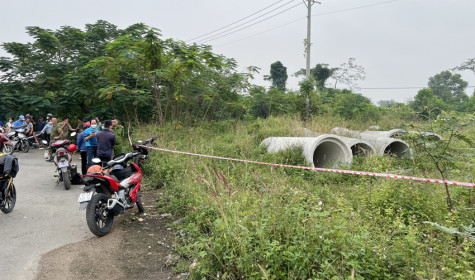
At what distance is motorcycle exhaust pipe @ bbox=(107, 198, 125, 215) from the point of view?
409cm

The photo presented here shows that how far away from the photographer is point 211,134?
10.2 meters

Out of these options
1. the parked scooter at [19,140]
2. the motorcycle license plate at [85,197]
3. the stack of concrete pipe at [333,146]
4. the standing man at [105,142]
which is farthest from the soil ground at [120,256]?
the parked scooter at [19,140]

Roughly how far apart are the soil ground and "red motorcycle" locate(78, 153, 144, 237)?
23 centimetres

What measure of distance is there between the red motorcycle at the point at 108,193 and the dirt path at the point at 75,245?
0.23 meters

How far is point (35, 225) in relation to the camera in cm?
433

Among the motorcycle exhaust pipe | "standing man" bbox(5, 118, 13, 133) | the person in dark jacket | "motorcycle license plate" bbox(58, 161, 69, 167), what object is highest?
"standing man" bbox(5, 118, 13, 133)

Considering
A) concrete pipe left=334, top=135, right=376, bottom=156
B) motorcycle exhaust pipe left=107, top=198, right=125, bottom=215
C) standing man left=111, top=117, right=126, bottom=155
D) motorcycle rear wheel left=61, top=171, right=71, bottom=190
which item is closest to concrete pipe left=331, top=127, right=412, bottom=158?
concrete pipe left=334, top=135, right=376, bottom=156

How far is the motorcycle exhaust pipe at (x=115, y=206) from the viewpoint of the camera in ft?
13.4

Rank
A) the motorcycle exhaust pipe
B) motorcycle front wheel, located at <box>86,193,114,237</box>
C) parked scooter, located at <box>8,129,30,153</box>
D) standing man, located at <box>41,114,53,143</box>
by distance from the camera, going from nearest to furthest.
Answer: motorcycle front wheel, located at <box>86,193,114,237</box>, the motorcycle exhaust pipe, standing man, located at <box>41,114,53,143</box>, parked scooter, located at <box>8,129,30,153</box>

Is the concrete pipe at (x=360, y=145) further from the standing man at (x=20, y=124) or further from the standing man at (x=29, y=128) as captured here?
the standing man at (x=20, y=124)

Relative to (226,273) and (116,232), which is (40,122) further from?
(226,273)

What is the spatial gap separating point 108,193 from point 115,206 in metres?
0.30

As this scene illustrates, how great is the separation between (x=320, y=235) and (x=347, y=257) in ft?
1.06

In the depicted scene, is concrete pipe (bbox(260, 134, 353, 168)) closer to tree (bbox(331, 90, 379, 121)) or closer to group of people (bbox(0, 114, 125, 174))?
group of people (bbox(0, 114, 125, 174))
